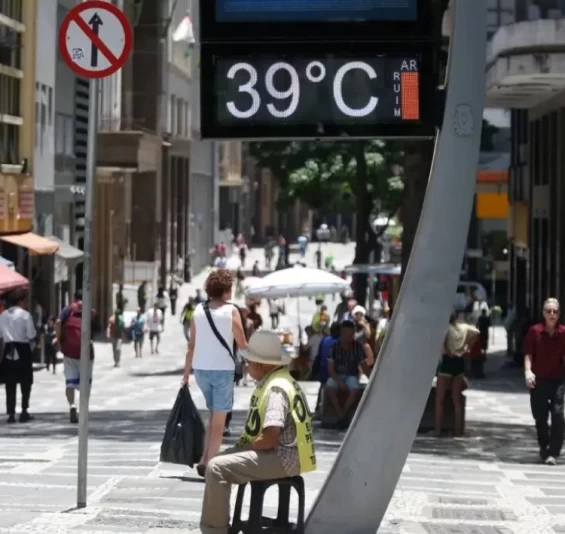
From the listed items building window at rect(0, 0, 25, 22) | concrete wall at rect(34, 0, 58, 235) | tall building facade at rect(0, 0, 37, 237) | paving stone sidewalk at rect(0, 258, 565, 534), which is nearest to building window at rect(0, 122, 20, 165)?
tall building facade at rect(0, 0, 37, 237)

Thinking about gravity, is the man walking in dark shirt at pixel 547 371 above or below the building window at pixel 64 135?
below

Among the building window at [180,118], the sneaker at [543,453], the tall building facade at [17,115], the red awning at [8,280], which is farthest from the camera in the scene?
the building window at [180,118]

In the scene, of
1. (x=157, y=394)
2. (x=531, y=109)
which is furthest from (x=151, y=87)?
(x=157, y=394)

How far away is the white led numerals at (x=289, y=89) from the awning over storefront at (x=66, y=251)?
3470 centimetres

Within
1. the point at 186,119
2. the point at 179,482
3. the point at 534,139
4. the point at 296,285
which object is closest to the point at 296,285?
the point at 296,285

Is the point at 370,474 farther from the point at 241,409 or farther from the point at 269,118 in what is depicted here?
the point at 241,409

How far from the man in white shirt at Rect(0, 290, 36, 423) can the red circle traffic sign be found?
9964 millimetres

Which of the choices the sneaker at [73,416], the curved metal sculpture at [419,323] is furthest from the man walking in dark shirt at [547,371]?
the sneaker at [73,416]

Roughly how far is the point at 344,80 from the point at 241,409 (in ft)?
49.1

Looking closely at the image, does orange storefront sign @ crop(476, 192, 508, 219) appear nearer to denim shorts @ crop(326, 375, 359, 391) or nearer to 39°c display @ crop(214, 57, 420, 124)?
denim shorts @ crop(326, 375, 359, 391)

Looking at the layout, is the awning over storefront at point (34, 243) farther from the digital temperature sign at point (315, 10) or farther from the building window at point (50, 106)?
the digital temperature sign at point (315, 10)

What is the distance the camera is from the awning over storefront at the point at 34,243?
39.2m

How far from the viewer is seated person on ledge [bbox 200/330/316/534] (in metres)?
9.05

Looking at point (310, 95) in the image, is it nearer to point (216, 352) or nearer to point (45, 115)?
point (216, 352)
